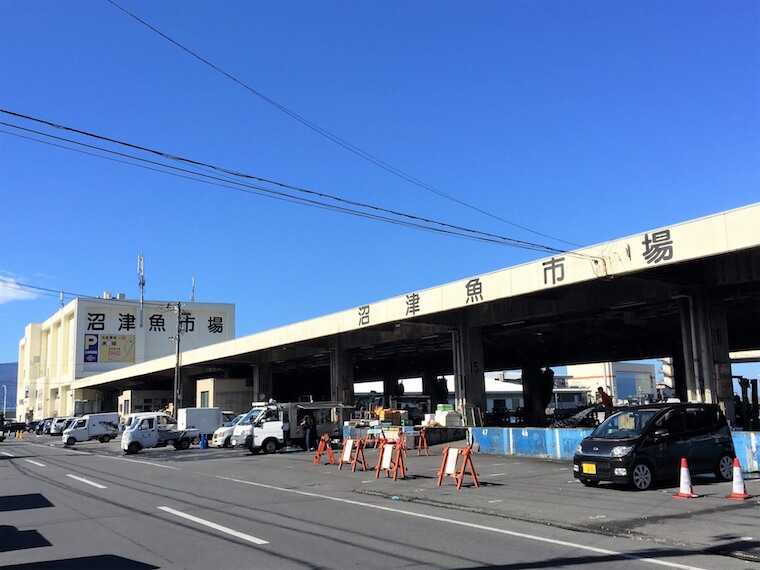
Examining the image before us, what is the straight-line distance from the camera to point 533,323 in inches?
1426

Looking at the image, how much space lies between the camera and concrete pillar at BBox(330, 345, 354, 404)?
4312 centimetres

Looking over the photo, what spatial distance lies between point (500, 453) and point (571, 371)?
122545mm

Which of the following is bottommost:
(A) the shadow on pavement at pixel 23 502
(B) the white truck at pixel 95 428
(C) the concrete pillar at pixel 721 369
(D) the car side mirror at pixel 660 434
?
(B) the white truck at pixel 95 428

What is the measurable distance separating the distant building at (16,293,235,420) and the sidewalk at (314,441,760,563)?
7531cm

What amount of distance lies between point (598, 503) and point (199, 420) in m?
34.9

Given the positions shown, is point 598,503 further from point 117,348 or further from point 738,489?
point 117,348

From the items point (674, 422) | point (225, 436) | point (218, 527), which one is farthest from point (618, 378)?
point (218, 527)

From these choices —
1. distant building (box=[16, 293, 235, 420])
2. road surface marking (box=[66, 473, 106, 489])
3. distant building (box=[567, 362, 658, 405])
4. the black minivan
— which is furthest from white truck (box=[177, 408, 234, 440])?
distant building (box=[567, 362, 658, 405])

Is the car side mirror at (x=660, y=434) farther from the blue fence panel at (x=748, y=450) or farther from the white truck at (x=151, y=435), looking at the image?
the white truck at (x=151, y=435)

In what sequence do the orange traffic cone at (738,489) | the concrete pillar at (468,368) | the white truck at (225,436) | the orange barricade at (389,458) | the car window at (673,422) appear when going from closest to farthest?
1. the orange traffic cone at (738,489)
2. the car window at (673,422)
3. the orange barricade at (389,458)
4. the concrete pillar at (468,368)
5. the white truck at (225,436)

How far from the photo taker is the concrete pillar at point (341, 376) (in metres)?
43.1

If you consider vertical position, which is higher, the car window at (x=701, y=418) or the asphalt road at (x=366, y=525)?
the car window at (x=701, y=418)

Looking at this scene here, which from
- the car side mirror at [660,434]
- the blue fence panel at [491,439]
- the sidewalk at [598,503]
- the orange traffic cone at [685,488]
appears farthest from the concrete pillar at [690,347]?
the orange traffic cone at [685,488]

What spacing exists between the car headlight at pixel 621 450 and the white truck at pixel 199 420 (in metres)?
32.6
